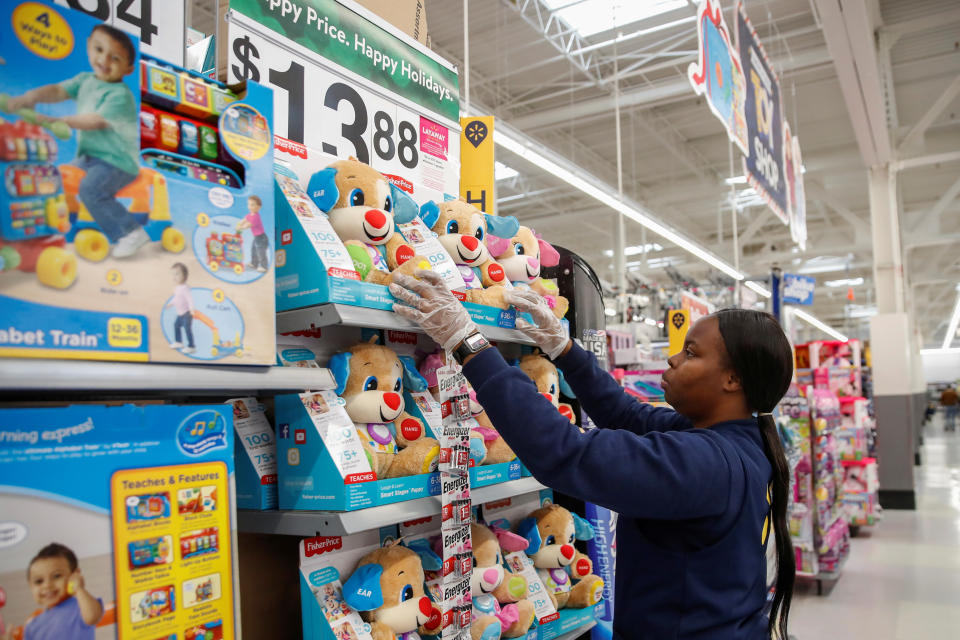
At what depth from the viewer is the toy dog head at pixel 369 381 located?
69.0 inches

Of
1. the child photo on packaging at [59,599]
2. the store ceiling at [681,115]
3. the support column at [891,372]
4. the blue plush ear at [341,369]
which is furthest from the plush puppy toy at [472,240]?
the support column at [891,372]

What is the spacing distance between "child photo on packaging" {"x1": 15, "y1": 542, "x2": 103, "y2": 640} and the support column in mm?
10788

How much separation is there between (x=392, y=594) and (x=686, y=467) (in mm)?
766

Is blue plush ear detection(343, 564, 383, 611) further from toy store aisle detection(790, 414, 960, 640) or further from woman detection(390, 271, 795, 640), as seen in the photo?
toy store aisle detection(790, 414, 960, 640)

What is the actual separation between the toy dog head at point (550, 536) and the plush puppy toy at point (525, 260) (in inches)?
27.2

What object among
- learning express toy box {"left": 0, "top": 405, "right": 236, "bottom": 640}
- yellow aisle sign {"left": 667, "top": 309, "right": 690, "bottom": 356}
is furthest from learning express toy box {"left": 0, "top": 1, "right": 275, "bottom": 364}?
yellow aisle sign {"left": 667, "top": 309, "right": 690, "bottom": 356}

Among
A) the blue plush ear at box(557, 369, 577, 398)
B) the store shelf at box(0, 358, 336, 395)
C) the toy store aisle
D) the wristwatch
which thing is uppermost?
the wristwatch

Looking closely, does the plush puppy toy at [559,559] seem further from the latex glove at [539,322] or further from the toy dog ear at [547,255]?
the toy dog ear at [547,255]

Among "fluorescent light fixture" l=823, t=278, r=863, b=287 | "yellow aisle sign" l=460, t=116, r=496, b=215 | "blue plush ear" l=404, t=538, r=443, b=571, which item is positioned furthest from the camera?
"fluorescent light fixture" l=823, t=278, r=863, b=287

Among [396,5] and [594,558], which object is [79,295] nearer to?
[396,5]

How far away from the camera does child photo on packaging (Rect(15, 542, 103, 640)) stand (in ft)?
3.32

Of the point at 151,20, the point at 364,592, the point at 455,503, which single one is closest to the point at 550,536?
the point at 455,503

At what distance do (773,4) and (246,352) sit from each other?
9949 millimetres

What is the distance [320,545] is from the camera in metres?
1.68
